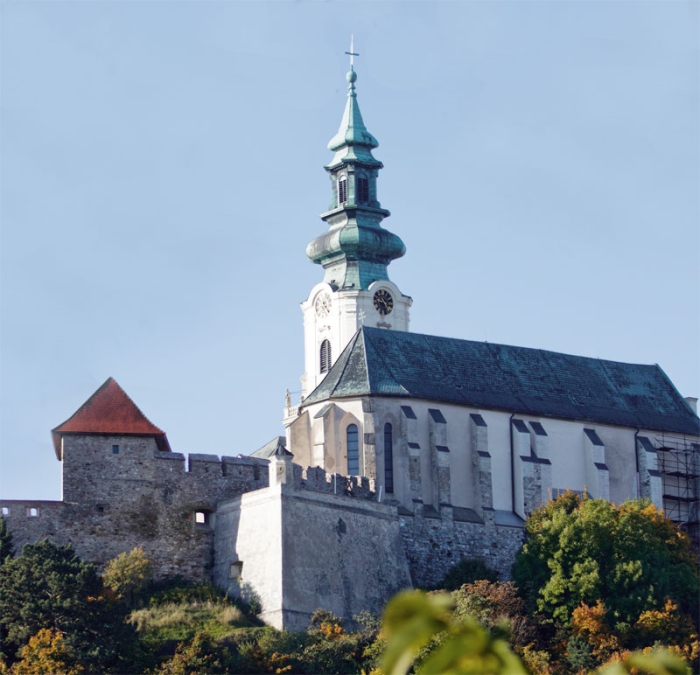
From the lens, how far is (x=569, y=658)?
5047 centimetres

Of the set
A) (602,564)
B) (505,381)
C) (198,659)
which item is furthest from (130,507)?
(505,381)

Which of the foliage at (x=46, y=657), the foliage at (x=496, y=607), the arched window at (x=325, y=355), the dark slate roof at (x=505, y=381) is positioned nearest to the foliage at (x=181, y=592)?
the foliage at (x=46, y=657)

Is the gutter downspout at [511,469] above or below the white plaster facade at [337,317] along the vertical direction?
below

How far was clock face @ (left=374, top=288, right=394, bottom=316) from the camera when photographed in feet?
298

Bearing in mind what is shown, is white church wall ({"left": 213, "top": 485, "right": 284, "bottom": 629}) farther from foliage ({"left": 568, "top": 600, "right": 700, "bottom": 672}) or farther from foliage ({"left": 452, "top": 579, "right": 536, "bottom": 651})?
foliage ({"left": 568, "top": 600, "right": 700, "bottom": 672})

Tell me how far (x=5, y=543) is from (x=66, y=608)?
5.85m

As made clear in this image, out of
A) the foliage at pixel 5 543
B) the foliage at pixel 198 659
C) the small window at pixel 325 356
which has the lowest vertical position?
the foliage at pixel 198 659

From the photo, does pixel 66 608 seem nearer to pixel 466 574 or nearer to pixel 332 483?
pixel 332 483

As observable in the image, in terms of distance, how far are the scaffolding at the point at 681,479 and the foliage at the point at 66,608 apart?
29984 millimetres

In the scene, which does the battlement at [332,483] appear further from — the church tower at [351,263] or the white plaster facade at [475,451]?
the church tower at [351,263]

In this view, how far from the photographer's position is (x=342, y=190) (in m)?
92.4

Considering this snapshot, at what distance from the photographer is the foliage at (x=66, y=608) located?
148ft

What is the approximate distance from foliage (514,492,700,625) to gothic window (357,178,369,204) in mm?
36202

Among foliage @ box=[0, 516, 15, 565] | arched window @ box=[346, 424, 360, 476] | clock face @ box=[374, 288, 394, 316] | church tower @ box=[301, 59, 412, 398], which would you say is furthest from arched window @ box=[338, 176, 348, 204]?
foliage @ box=[0, 516, 15, 565]
